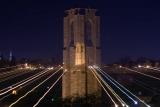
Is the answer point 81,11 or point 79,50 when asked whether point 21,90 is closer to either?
point 79,50

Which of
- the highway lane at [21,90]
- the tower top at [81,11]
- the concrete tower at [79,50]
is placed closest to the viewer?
the highway lane at [21,90]

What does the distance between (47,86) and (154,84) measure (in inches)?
475

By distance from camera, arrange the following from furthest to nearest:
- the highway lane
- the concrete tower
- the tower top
Answer: the tower top, the concrete tower, the highway lane

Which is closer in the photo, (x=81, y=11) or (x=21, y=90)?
A: (x=21, y=90)

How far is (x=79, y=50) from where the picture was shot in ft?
230

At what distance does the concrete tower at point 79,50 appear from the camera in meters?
66.9

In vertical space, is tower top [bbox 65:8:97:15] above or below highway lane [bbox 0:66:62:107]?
above

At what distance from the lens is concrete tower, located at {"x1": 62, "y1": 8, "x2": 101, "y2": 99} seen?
66938 mm

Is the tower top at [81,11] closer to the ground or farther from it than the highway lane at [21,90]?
farther from it

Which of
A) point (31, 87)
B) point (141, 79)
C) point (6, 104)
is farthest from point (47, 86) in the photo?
point (6, 104)

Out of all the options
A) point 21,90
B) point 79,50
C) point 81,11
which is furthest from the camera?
point 81,11

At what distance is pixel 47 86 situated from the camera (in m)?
62.3

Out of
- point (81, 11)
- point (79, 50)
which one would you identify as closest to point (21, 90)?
point (79, 50)

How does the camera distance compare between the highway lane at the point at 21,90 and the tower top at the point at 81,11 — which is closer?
the highway lane at the point at 21,90
